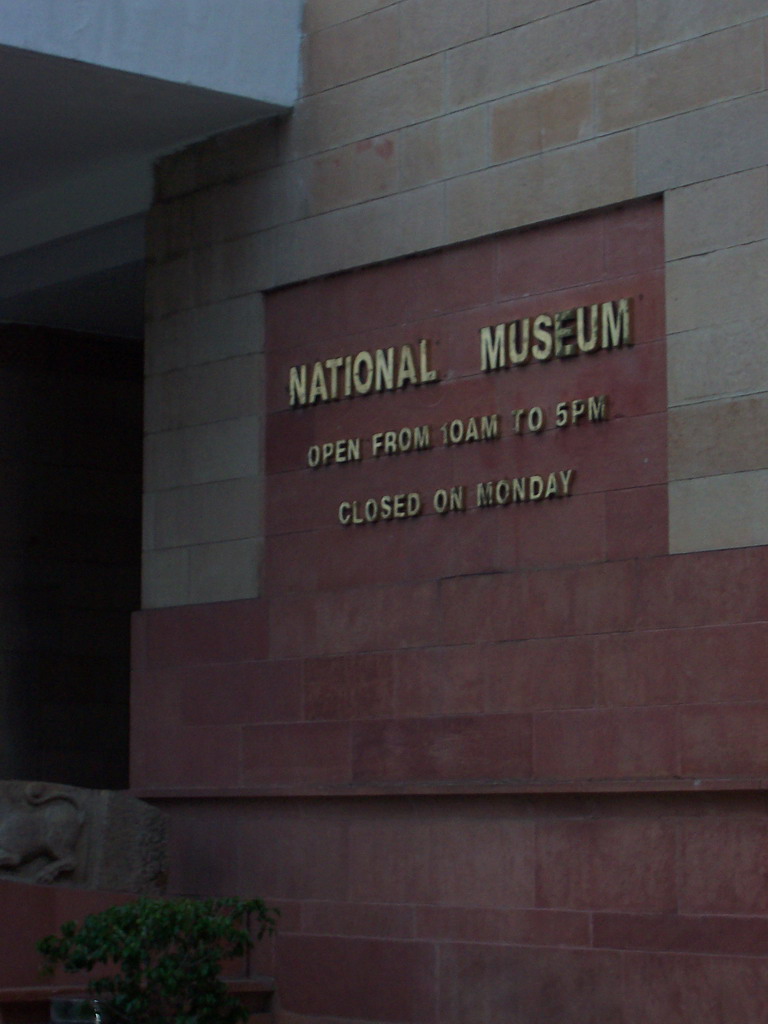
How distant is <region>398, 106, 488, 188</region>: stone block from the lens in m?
9.80

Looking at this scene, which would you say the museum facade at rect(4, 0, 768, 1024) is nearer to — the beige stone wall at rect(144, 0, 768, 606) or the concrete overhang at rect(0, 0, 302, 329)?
the beige stone wall at rect(144, 0, 768, 606)

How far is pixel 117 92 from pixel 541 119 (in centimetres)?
254

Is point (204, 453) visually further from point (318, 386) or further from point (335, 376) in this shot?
point (335, 376)

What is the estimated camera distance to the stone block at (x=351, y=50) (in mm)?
10336

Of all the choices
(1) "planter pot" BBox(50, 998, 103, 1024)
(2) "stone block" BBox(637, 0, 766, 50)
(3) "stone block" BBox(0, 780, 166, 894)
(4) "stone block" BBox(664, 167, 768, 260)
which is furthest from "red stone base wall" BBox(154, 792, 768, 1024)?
(2) "stone block" BBox(637, 0, 766, 50)

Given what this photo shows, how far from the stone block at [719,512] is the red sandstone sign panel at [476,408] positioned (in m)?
0.11

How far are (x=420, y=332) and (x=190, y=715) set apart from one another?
258cm

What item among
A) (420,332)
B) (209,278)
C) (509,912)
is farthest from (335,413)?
(509,912)

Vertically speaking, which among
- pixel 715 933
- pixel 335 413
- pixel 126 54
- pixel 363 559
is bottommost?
pixel 715 933

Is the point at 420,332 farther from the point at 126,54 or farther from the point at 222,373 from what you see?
the point at 126,54

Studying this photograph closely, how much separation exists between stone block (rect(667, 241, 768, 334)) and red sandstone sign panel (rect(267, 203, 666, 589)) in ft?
0.43

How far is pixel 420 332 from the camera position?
32.7 feet

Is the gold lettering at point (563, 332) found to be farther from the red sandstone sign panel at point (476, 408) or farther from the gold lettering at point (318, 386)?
the gold lettering at point (318, 386)

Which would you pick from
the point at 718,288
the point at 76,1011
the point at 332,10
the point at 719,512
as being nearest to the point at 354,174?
the point at 332,10
